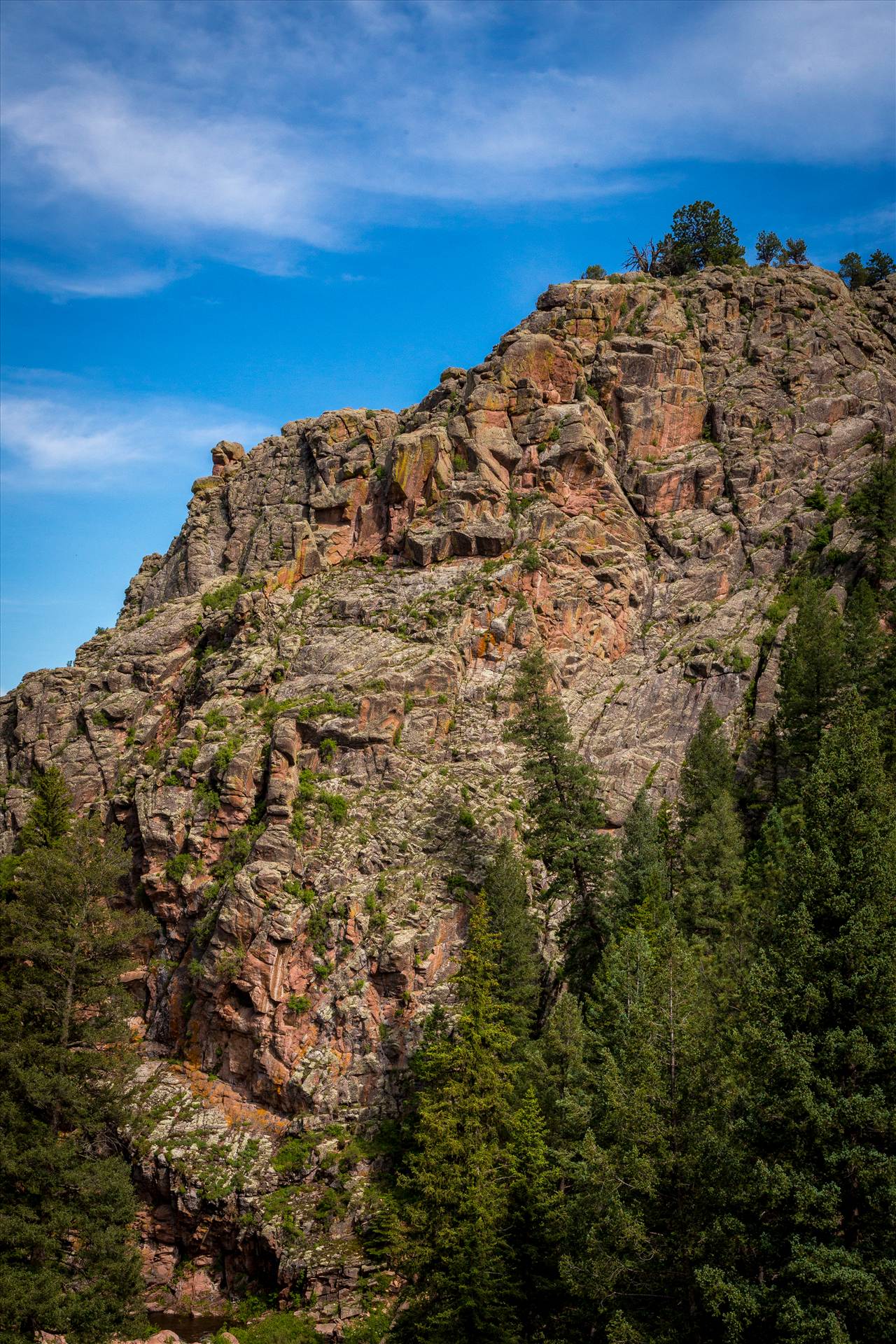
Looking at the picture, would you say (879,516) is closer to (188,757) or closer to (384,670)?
(384,670)

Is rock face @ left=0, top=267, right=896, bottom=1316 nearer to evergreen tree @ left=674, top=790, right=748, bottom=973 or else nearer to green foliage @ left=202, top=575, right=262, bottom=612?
green foliage @ left=202, top=575, right=262, bottom=612

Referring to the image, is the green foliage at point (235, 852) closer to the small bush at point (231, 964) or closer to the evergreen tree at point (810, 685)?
the small bush at point (231, 964)

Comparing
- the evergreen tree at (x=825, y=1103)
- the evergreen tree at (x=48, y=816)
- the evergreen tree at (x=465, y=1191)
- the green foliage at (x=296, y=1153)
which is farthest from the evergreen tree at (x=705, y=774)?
the evergreen tree at (x=48, y=816)

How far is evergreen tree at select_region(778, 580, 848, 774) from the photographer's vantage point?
52.2m

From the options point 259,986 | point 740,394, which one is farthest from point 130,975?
point 740,394

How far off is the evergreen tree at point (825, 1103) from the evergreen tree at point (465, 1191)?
32.4 feet

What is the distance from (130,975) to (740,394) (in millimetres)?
59661

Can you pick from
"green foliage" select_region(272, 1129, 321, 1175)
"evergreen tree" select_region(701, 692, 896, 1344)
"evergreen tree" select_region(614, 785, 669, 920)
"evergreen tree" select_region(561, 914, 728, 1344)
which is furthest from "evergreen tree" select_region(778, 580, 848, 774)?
"green foliage" select_region(272, 1129, 321, 1175)

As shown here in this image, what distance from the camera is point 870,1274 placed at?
67.5ft

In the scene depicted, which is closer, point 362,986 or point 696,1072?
point 696,1072

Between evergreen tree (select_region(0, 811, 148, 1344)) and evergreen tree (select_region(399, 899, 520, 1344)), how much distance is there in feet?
33.7

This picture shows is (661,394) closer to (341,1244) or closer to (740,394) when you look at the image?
(740,394)

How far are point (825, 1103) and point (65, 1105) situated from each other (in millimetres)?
25536

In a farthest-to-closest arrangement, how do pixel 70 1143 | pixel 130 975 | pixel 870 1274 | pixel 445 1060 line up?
pixel 130 975 < pixel 445 1060 < pixel 70 1143 < pixel 870 1274
